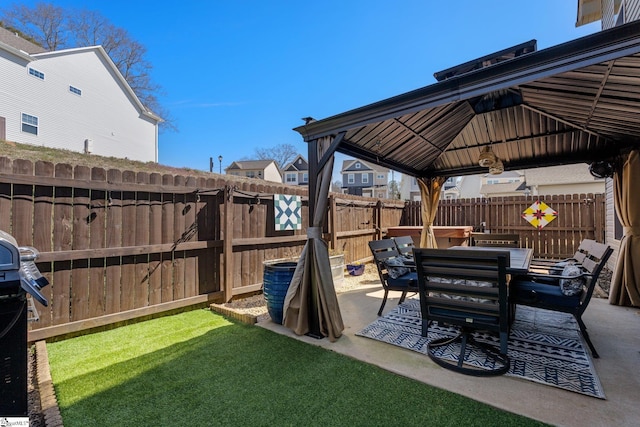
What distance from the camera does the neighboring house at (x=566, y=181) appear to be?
457 inches

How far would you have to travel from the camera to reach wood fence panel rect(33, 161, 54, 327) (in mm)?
2768

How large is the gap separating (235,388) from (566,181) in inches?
579

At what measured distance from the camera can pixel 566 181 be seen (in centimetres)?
1175

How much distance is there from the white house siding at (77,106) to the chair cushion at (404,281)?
1354 cm

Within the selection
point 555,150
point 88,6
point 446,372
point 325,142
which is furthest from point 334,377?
point 88,6

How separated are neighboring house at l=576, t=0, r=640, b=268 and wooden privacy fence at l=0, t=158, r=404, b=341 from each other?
576 cm

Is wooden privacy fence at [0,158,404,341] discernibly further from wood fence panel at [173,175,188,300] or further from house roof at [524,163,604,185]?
house roof at [524,163,604,185]

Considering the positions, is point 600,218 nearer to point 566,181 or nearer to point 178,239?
point 566,181

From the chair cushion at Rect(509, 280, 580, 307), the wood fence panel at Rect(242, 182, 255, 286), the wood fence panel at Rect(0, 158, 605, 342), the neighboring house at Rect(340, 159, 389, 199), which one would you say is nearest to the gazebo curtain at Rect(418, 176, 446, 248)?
the wood fence panel at Rect(0, 158, 605, 342)

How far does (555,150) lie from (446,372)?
4477 millimetres

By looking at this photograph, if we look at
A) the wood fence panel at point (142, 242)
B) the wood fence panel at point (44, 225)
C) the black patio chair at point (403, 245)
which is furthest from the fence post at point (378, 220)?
the wood fence panel at point (44, 225)

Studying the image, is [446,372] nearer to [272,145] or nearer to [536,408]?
[536,408]

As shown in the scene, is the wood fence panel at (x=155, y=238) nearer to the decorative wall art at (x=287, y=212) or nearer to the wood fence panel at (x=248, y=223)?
the wood fence panel at (x=248, y=223)

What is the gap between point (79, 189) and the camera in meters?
3.02
